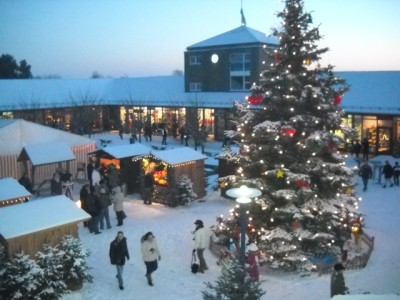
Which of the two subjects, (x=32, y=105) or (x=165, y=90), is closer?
(x=32, y=105)

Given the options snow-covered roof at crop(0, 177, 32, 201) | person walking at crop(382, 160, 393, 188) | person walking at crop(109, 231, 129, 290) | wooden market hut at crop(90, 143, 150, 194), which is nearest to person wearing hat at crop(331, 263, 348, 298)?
person walking at crop(109, 231, 129, 290)

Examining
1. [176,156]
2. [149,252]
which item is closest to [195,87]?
[176,156]

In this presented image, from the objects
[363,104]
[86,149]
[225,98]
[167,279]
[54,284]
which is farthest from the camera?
[225,98]

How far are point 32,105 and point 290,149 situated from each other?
30.0m

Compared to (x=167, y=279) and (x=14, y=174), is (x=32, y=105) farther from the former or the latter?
(x=167, y=279)

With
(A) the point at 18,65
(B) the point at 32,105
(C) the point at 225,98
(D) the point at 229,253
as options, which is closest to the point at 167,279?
(D) the point at 229,253

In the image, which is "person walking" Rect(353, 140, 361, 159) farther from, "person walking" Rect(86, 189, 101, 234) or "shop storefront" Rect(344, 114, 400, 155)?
"person walking" Rect(86, 189, 101, 234)

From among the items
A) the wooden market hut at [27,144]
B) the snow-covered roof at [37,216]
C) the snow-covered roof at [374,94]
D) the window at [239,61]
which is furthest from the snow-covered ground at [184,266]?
the window at [239,61]

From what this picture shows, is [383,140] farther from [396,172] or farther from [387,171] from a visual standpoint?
[387,171]

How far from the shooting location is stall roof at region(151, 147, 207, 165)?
57.5ft

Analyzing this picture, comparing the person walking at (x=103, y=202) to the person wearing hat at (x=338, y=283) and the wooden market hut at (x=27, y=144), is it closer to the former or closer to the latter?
the wooden market hut at (x=27, y=144)

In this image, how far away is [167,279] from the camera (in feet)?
35.1

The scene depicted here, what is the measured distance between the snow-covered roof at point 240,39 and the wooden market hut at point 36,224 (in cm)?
2626

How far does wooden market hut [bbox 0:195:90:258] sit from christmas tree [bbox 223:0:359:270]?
14.6 feet
